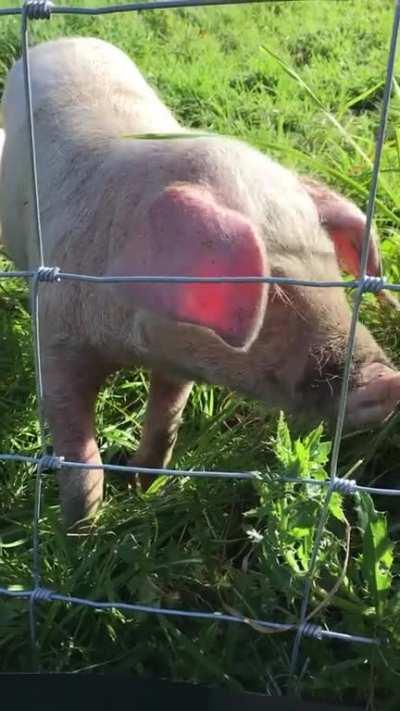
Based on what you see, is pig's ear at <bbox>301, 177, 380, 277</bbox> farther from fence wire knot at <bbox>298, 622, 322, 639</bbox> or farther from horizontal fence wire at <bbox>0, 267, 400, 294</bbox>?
fence wire knot at <bbox>298, 622, 322, 639</bbox>

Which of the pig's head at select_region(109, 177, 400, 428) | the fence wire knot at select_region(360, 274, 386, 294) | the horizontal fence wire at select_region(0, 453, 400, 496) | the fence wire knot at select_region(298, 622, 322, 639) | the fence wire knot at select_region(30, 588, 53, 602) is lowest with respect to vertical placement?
the fence wire knot at select_region(298, 622, 322, 639)

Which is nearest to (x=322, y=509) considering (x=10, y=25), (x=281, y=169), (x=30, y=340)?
(x=281, y=169)

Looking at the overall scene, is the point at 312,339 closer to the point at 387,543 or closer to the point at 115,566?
the point at 387,543

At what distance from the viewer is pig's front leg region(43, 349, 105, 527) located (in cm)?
198

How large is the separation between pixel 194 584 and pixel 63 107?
3.83 feet

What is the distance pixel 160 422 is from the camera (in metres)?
2.21

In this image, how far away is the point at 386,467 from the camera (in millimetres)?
2162

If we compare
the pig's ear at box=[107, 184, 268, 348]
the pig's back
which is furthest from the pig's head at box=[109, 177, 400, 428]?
the pig's back

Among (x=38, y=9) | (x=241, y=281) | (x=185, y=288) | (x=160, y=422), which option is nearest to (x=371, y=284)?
(x=241, y=281)

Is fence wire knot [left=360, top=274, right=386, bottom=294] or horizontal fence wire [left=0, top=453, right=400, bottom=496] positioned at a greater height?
fence wire knot [left=360, top=274, right=386, bottom=294]

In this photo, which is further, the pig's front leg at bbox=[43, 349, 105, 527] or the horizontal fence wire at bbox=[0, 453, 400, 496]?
the pig's front leg at bbox=[43, 349, 105, 527]

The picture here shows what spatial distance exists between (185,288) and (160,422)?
0.72 meters

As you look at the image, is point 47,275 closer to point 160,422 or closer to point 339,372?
point 339,372

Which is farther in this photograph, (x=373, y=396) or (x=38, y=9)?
(x=373, y=396)
